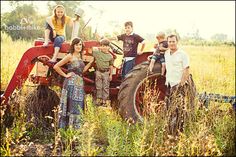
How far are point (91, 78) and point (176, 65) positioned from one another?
152 centimetres

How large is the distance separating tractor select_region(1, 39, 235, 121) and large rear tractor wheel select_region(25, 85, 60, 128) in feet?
0.43

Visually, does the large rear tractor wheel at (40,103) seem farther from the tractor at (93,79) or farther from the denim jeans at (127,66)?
the denim jeans at (127,66)

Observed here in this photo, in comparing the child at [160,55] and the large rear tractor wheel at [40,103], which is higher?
the child at [160,55]

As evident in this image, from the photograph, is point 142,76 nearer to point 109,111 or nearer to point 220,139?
point 109,111

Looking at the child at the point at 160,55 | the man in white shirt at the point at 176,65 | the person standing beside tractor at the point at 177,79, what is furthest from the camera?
the child at the point at 160,55

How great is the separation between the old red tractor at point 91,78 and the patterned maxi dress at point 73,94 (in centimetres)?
32

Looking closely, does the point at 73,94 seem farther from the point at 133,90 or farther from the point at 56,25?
the point at 56,25

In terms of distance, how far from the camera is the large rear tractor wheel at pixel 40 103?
712 centimetres

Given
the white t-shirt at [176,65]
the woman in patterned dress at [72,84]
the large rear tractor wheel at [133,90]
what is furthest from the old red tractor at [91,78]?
the white t-shirt at [176,65]

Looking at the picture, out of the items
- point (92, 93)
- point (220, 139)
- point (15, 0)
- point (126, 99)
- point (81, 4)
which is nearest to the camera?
point (220, 139)

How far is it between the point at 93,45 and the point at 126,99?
3.62 ft

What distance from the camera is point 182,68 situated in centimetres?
624

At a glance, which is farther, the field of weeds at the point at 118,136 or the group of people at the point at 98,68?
the group of people at the point at 98,68

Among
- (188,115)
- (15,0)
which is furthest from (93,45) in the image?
(15,0)
